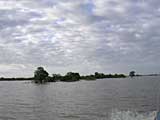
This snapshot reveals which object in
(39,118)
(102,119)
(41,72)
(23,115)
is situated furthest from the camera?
(41,72)

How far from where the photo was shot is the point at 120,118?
108ft

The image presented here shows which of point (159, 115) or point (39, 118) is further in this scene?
point (39, 118)

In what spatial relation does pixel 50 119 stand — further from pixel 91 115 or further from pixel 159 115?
pixel 159 115

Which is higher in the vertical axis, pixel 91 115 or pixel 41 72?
pixel 41 72

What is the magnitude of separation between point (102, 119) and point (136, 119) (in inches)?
178

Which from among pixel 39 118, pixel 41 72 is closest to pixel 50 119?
pixel 39 118

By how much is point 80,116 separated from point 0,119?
10.4 m

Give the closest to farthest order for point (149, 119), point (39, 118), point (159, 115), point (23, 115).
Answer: point (159, 115), point (149, 119), point (39, 118), point (23, 115)

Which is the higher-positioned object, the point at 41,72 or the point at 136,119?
the point at 41,72

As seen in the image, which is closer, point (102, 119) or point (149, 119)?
point (149, 119)

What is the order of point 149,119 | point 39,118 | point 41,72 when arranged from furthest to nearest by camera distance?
1. point 41,72
2. point 39,118
3. point 149,119

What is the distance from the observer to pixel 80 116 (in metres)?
37.4

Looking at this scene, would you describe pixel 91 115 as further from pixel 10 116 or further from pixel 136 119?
pixel 10 116

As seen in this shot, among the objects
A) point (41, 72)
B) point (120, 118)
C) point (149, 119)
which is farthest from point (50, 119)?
point (41, 72)
